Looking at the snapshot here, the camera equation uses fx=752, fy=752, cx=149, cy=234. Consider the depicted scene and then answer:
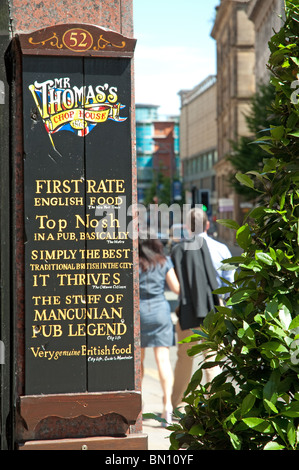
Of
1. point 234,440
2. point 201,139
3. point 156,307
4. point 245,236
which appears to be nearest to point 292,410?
point 234,440

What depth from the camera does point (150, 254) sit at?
741cm

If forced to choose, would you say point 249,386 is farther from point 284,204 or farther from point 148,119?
point 148,119

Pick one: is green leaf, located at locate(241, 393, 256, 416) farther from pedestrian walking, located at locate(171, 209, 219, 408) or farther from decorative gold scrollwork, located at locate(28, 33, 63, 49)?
pedestrian walking, located at locate(171, 209, 219, 408)

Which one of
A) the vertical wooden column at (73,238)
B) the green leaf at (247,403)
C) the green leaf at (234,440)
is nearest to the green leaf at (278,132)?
the green leaf at (247,403)

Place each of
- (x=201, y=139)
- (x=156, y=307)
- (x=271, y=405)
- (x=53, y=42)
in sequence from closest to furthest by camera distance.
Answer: (x=271, y=405)
(x=53, y=42)
(x=156, y=307)
(x=201, y=139)

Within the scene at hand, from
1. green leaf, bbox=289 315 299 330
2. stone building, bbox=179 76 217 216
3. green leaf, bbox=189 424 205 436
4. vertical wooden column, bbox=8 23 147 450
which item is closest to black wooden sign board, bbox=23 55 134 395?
vertical wooden column, bbox=8 23 147 450

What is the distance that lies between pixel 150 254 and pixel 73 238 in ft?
10.5

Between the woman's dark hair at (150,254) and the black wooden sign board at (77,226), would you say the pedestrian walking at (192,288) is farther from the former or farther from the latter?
the black wooden sign board at (77,226)

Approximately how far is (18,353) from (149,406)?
152 inches

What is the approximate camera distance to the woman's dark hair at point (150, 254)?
24.2 feet

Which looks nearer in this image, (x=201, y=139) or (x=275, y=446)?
(x=275, y=446)

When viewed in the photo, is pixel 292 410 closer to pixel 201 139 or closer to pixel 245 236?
pixel 245 236

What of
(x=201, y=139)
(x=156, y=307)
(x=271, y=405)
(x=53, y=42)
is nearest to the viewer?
(x=271, y=405)

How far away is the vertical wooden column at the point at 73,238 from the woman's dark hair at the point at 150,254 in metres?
3.03
